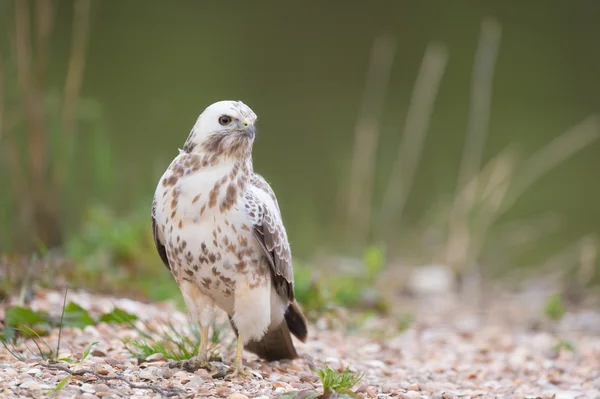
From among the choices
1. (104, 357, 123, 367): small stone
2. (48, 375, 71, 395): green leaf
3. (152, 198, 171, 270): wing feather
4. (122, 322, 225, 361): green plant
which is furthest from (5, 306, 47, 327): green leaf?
(48, 375, 71, 395): green leaf

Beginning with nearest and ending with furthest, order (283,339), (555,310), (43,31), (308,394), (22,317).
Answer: (308,394) < (283,339) < (22,317) < (555,310) < (43,31)

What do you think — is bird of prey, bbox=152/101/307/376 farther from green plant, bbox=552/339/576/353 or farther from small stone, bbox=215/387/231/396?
green plant, bbox=552/339/576/353

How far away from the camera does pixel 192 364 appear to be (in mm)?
3973

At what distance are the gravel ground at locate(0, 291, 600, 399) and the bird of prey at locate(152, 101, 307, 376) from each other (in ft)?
1.03

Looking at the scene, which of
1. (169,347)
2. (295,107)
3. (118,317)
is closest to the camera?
(169,347)

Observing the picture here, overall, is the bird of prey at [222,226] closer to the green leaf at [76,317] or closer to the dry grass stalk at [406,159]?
the green leaf at [76,317]

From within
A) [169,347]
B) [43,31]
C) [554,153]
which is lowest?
[169,347]

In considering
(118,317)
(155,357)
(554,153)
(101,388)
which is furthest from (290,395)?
(554,153)

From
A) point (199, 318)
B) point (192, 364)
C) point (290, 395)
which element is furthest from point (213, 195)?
point (290, 395)

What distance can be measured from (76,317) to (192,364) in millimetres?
915

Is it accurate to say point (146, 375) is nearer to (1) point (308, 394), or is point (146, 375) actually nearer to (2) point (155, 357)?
(2) point (155, 357)

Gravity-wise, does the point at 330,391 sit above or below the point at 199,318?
below

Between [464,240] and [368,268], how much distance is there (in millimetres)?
1587

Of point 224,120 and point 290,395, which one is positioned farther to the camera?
point 224,120
